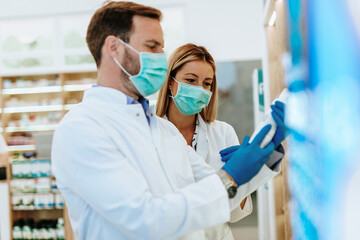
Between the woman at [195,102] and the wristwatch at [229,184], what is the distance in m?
0.62

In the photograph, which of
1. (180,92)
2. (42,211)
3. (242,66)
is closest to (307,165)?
(180,92)

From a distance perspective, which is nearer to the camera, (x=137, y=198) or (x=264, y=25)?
(x=137, y=198)

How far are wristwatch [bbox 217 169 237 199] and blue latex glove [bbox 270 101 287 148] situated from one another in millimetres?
229

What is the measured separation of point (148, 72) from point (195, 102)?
2.05ft

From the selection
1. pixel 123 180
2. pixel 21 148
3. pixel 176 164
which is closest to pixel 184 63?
pixel 176 164

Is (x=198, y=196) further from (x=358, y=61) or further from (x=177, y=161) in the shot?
(x=358, y=61)

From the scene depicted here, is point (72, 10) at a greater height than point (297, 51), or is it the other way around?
point (72, 10)

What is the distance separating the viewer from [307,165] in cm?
104

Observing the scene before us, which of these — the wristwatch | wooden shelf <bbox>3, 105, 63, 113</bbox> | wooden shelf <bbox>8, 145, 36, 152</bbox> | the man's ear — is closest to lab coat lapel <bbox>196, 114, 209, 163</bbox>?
the wristwatch

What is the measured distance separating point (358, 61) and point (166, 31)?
5.91 m

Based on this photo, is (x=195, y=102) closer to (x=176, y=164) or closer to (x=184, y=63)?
(x=184, y=63)

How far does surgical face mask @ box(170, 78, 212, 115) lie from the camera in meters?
1.85

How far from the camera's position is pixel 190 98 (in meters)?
1.85

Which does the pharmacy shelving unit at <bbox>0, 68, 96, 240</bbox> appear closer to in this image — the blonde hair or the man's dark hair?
the blonde hair
